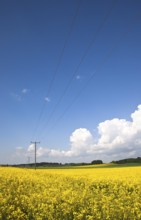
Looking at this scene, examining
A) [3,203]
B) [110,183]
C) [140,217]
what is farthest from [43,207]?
[110,183]

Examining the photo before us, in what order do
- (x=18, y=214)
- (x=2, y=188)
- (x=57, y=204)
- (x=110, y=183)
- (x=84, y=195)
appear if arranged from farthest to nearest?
(x=110, y=183), (x=2, y=188), (x=84, y=195), (x=57, y=204), (x=18, y=214)

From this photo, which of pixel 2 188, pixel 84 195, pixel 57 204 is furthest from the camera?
pixel 2 188

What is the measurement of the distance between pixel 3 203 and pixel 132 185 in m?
8.80

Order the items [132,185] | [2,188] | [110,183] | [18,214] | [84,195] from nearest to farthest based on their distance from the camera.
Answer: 1. [18,214]
2. [84,195]
3. [2,188]
4. [132,185]
5. [110,183]

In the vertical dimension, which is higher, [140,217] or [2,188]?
[2,188]

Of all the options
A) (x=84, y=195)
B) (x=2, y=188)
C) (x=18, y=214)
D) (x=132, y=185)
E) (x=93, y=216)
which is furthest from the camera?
(x=132, y=185)

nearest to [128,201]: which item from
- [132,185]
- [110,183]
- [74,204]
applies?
[74,204]

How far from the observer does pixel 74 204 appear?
10.8m

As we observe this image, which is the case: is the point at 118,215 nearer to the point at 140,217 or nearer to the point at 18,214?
the point at 140,217

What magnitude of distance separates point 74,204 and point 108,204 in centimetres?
121

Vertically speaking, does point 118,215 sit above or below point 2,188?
below

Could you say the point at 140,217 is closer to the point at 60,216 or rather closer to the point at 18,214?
the point at 60,216

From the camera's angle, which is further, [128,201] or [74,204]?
[128,201]

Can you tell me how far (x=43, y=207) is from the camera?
1019 centimetres
